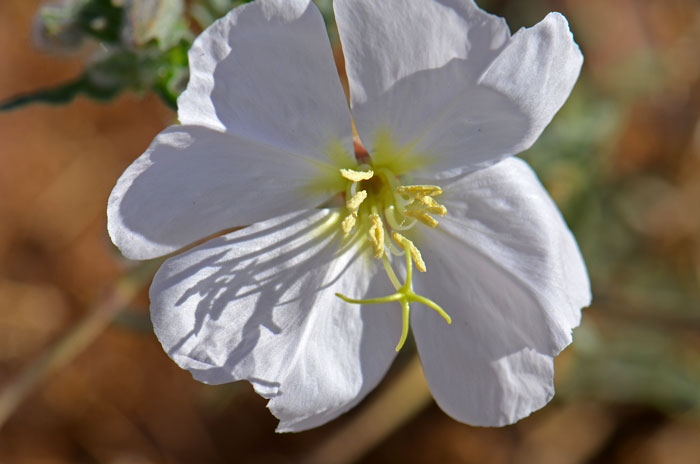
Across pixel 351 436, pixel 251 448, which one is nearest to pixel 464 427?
pixel 351 436

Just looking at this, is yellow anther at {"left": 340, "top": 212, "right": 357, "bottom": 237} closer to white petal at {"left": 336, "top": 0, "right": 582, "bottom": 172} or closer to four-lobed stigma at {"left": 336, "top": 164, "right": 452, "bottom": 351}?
four-lobed stigma at {"left": 336, "top": 164, "right": 452, "bottom": 351}

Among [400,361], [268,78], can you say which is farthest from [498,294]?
[400,361]

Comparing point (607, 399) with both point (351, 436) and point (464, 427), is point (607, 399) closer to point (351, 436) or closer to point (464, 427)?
point (464, 427)

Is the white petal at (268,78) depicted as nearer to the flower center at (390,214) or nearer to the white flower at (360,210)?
the white flower at (360,210)

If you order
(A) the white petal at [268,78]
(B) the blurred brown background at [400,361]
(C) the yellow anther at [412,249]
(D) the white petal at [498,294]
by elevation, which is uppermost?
(A) the white petal at [268,78]

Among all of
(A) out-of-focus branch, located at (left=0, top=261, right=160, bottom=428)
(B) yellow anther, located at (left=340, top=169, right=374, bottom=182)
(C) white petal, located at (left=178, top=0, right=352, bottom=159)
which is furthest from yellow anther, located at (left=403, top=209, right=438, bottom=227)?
(A) out-of-focus branch, located at (left=0, top=261, right=160, bottom=428)

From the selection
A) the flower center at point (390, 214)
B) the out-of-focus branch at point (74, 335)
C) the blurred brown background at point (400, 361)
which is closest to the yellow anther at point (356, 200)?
the flower center at point (390, 214)
